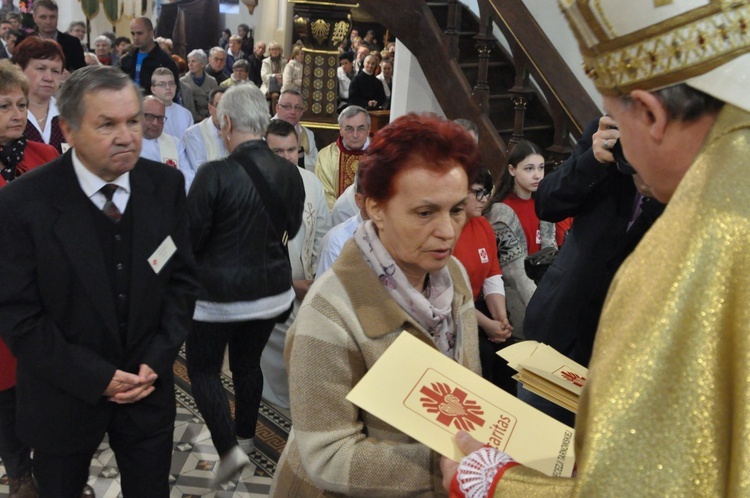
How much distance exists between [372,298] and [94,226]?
3.69 feet

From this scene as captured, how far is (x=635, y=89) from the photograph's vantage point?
3.39ft

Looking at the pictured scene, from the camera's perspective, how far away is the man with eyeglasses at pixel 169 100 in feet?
21.4

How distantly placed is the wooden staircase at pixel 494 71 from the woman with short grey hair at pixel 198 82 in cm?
367

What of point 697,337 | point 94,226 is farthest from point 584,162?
point 697,337

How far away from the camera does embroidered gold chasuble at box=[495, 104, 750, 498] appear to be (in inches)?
35.5

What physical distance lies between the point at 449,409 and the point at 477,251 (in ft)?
8.85

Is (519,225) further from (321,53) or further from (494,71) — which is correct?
(321,53)

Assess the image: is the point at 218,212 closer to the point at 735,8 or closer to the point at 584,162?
the point at 584,162

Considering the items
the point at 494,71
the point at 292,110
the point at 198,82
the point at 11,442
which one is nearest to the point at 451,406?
the point at 11,442

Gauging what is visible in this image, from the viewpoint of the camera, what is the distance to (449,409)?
152cm

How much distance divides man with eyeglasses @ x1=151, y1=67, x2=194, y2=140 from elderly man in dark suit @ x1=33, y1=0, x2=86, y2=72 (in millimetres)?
1594

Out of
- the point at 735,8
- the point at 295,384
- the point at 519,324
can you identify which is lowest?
the point at 519,324

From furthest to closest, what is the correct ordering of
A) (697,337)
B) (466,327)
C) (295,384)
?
(466,327) → (295,384) → (697,337)

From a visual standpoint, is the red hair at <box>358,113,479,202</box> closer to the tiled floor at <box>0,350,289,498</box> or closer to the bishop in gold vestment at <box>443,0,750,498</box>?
the bishop in gold vestment at <box>443,0,750,498</box>
